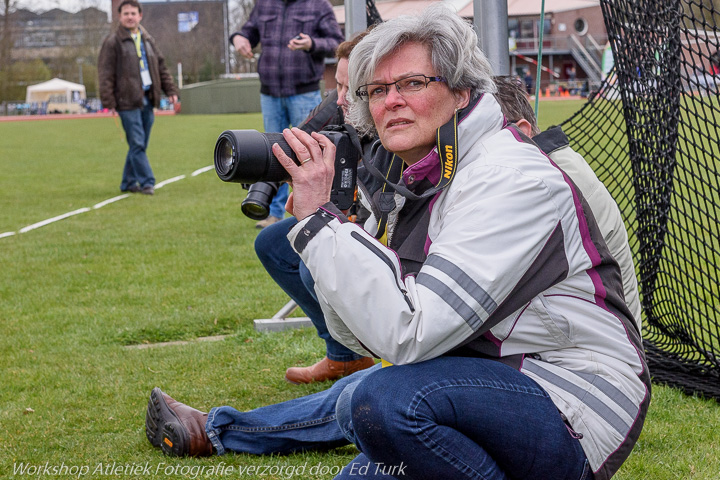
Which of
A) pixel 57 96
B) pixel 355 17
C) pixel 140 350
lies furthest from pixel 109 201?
pixel 57 96

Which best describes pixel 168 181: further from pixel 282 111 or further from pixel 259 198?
pixel 259 198

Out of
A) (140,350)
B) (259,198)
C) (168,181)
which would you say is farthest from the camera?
(168,181)

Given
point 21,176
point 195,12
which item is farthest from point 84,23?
point 21,176

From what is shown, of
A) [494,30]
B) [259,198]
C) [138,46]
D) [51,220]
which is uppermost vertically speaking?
[138,46]

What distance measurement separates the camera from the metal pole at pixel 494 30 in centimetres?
302

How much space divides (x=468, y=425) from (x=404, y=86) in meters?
0.85

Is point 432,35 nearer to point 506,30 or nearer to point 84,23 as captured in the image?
point 506,30

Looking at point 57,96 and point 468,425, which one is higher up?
point 57,96

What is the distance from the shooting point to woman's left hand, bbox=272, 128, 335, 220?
2104 mm

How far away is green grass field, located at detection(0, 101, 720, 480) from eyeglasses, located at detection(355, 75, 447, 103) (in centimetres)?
116

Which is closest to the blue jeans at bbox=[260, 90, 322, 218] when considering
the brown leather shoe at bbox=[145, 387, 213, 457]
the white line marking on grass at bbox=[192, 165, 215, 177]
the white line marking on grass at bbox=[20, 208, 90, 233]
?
the white line marking on grass at bbox=[20, 208, 90, 233]

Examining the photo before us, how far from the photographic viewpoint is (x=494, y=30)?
119 inches

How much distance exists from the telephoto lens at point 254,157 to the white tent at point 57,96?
5403 cm

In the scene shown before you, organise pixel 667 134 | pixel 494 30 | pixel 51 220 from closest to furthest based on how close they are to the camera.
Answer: pixel 494 30, pixel 667 134, pixel 51 220
